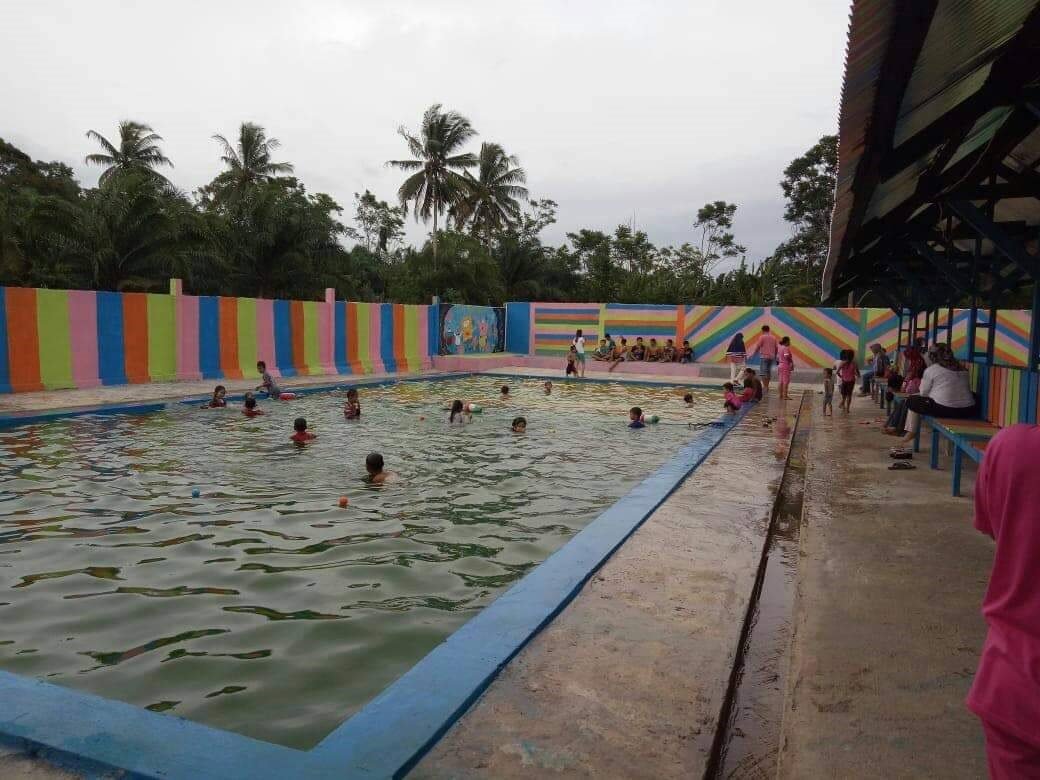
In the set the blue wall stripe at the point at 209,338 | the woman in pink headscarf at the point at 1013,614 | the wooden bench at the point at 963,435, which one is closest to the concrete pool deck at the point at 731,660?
the wooden bench at the point at 963,435

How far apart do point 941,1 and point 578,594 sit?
140 inches

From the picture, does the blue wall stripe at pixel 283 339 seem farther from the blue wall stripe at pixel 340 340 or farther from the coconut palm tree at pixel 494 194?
the coconut palm tree at pixel 494 194

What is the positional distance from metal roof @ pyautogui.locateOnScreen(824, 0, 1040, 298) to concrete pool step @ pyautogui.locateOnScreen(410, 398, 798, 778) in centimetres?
280

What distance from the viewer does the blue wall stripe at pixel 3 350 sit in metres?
14.2

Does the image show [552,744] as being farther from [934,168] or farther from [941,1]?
[934,168]

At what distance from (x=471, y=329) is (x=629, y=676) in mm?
27772

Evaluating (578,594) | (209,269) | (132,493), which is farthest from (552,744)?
(209,269)

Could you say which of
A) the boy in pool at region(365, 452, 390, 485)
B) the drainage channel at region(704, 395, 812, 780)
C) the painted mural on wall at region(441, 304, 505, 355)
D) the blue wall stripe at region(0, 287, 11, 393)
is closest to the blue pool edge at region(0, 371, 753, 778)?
the drainage channel at region(704, 395, 812, 780)

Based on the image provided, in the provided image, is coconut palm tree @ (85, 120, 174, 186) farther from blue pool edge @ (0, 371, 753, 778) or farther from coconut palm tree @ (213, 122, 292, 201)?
blue pool edge @ (0, 371, 753, 778)

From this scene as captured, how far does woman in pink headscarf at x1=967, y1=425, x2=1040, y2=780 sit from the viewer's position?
165cm

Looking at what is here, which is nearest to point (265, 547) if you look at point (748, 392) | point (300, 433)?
A: point (300, 433)

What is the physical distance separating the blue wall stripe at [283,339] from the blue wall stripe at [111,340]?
14.7ft

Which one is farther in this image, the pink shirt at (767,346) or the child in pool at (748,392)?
the pink shirt at (767,346)

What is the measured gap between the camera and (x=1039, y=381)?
6.30 meters
